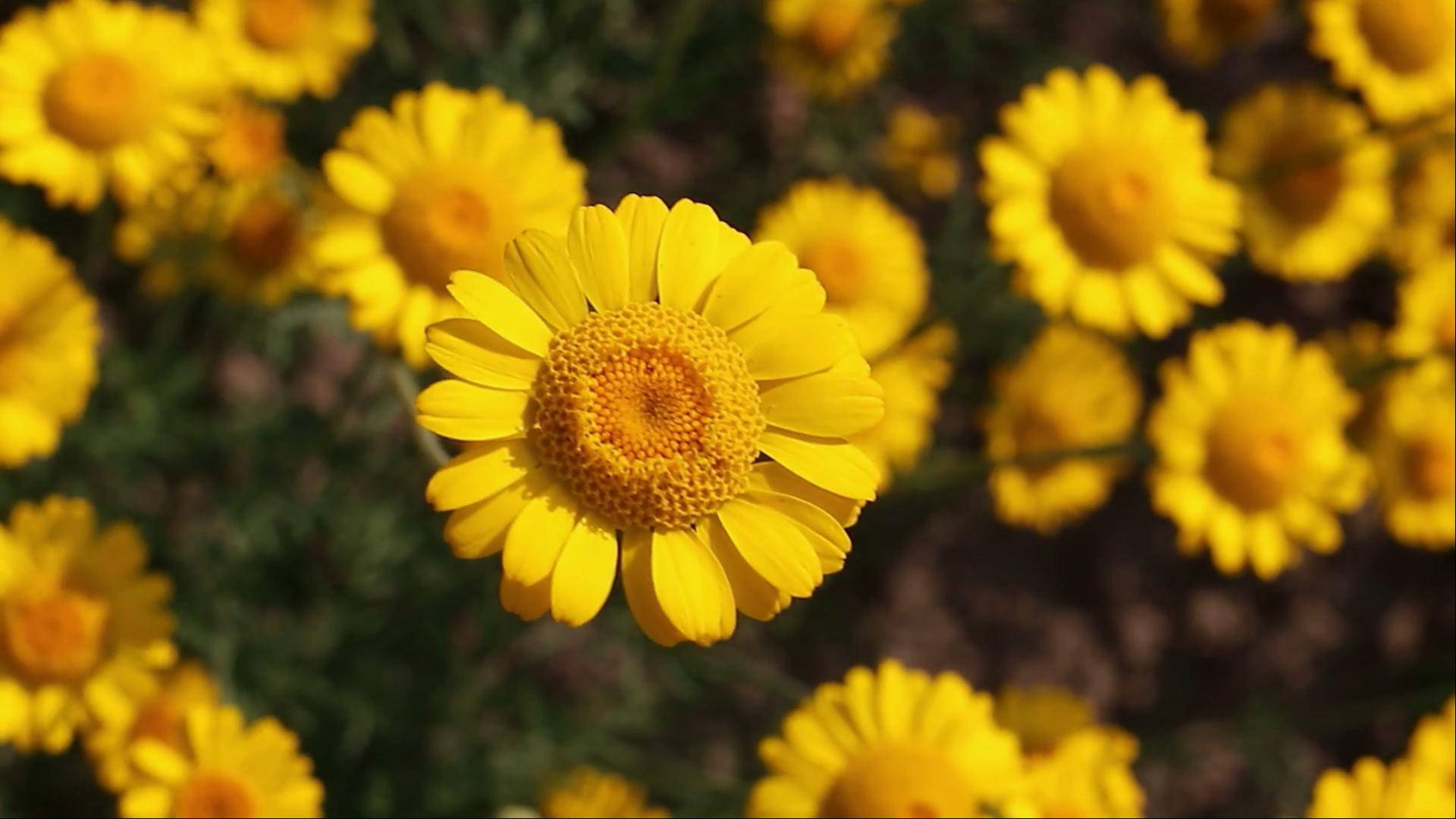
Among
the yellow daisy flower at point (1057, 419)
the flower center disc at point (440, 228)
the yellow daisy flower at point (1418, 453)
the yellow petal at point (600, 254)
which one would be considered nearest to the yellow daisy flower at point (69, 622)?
the flower center disc at point (440, 228)

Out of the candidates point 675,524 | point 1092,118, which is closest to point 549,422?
point 675,524

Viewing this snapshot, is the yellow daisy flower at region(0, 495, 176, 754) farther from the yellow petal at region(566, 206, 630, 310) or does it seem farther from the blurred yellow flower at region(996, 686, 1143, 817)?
the blurred yellow flower at region(996, 686, 1143, 817)

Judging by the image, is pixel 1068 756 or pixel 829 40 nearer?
pixel 1068 756

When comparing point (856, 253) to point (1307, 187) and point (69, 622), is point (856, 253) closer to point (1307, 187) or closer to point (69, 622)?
point (1307, 187)

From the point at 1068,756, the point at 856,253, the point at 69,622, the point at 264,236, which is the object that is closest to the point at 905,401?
the point at 856,253

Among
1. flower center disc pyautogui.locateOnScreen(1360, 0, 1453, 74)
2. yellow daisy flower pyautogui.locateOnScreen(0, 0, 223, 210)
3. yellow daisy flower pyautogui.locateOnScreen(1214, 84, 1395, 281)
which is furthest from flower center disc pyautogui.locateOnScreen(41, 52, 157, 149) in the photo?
flower center disc pyautogui.locateOnScreen(1360, 0, 1453, 74)
